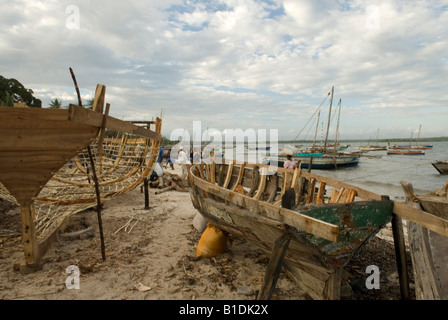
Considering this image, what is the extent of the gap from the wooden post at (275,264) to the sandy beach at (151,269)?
0.99m

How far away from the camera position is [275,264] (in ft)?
9.55

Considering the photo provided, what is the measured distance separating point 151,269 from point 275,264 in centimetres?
263

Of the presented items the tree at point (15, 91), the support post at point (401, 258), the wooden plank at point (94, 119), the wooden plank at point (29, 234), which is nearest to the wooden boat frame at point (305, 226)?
the support post at point (401, 258)

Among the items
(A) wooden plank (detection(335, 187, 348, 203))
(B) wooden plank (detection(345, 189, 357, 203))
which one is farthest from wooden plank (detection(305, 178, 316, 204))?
(B) wooden plank (detection(345, 189, 357, 203))

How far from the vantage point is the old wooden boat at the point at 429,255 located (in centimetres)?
312

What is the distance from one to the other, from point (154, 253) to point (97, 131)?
2851 mm

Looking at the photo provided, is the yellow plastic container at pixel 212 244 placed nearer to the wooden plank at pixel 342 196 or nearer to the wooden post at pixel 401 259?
the wooden plank at pixel 342 196

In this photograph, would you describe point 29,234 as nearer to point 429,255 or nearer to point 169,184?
point 429,255

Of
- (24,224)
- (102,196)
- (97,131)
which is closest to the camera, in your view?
(97,131)

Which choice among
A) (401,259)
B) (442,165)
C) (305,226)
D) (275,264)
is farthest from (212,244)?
(442,165)

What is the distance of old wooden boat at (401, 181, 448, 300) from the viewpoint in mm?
3121
